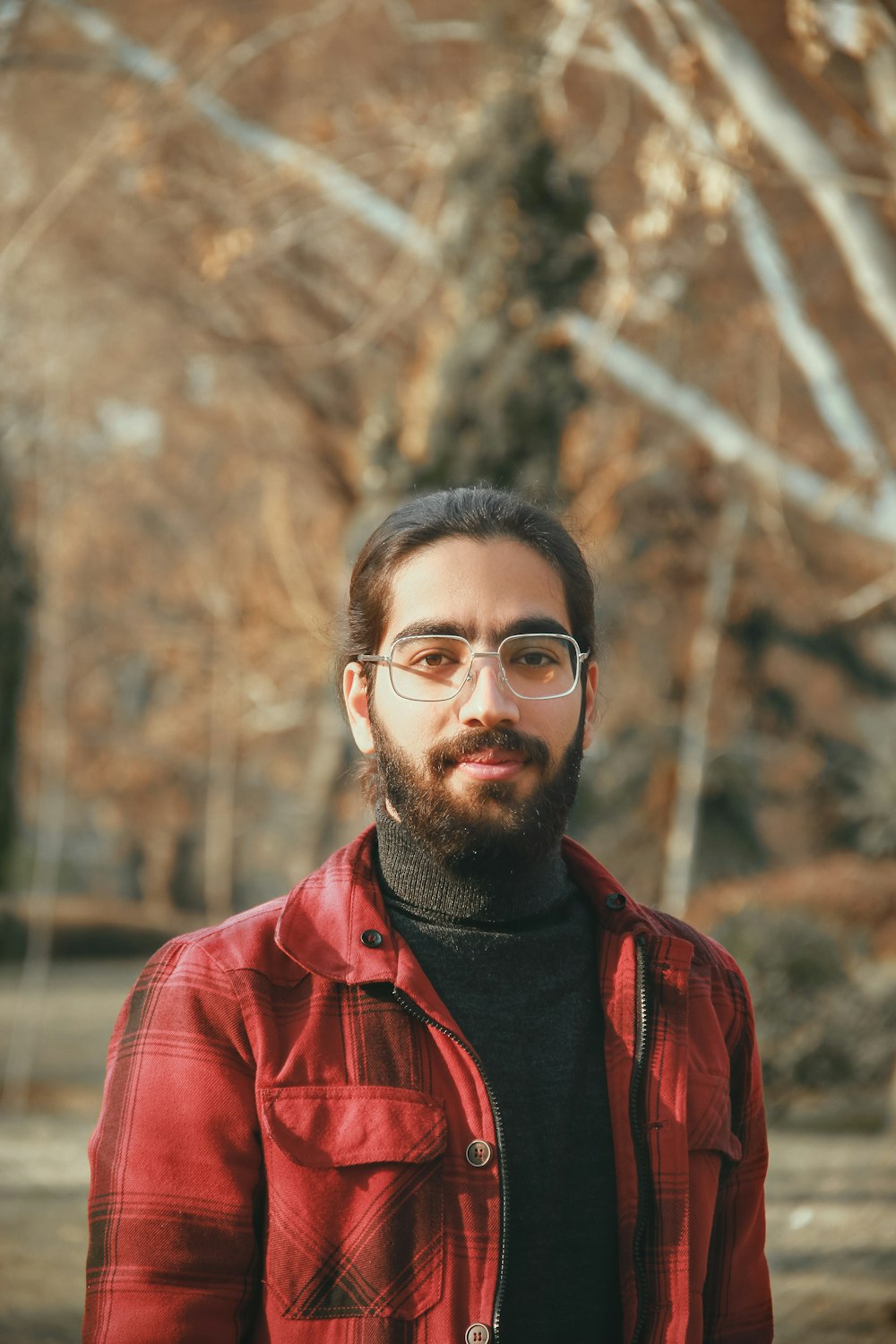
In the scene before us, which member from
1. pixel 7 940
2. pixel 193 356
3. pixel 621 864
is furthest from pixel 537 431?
pixel 7 940

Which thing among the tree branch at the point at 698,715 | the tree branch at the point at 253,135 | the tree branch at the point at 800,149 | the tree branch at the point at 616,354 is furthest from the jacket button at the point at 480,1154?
the tree branch at the point at 698,715

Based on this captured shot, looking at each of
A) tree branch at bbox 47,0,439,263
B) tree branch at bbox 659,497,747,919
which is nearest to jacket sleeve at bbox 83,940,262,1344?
tree branch at bbox 47,0,439,263

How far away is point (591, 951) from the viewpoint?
208 centimetres

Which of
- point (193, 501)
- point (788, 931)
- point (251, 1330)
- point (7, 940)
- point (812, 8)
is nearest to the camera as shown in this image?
point (251, 1330)

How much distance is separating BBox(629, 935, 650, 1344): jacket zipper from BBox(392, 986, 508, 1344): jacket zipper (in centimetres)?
20

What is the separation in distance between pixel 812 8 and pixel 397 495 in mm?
3135

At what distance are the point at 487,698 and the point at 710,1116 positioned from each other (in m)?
0.68

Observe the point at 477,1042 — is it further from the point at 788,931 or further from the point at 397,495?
the point at 788,931

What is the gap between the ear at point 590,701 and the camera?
220 cm

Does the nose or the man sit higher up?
the nose

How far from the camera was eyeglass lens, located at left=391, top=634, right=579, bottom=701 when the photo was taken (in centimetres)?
199

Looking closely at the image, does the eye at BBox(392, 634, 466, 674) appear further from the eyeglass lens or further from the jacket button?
the jacket button

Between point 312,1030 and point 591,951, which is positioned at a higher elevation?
point 591,951

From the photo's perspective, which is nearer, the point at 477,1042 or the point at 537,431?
the point at 477,1042
